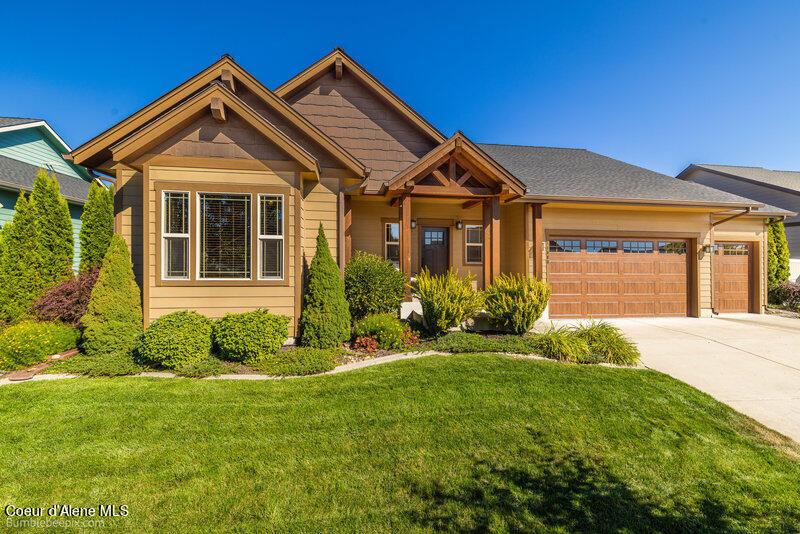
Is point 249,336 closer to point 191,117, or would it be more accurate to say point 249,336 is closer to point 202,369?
point 202,369

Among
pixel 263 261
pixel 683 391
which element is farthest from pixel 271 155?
pixel 683 391

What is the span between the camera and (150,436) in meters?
3.56

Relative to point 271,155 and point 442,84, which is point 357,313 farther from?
point 442,84

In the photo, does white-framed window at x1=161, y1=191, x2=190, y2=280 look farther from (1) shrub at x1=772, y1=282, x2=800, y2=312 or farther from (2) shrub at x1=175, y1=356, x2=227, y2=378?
(1) shrub at x1=772, y1=282, x2=800, y2=312

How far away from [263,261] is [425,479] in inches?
205

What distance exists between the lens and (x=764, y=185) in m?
17.8

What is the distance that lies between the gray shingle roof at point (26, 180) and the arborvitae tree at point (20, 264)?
490cm

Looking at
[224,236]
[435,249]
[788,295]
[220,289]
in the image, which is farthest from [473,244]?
[788,295]

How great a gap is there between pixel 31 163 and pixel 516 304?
20.2 m

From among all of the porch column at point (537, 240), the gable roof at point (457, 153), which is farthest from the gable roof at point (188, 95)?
the porch column at point (537, 240)

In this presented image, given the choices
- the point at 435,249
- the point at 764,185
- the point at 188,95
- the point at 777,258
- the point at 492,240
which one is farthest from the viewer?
the point at 764,185

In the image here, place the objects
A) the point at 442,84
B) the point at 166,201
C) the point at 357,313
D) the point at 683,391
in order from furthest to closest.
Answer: the point at 442,84 < the point at 357,313 < the point at 166,201 < the point at 683,391

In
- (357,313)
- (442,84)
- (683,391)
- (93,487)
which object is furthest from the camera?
(442,84)

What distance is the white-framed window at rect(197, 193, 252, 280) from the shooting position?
6.46m
